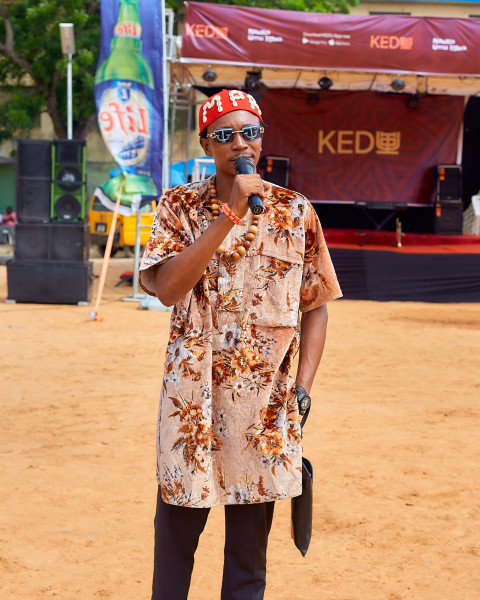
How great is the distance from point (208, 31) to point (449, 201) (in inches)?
241

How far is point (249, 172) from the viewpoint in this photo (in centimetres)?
209

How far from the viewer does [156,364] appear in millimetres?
7879

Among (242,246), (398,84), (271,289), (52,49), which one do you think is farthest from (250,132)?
(52,49)

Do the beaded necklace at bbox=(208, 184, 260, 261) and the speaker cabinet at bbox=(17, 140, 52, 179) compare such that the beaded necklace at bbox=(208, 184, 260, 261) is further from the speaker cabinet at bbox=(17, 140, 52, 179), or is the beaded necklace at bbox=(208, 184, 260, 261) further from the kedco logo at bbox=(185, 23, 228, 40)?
the speaker cabinet at bbox=(17, 140, 52, 179)

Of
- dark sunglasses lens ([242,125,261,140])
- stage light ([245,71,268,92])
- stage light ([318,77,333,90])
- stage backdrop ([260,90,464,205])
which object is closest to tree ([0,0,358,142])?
stage backdrop ([260,90,464,205])

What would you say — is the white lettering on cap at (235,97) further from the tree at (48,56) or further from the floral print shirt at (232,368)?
the tree at (48,56)

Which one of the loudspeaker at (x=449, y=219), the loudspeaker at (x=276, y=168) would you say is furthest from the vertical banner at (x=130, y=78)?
the loudspeaker at (x=449, y=219)

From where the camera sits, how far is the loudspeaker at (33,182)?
39.8 ft

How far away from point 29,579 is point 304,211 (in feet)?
6.25

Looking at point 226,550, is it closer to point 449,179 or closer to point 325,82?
point 325,82

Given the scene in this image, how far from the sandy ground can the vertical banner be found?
8.74ft

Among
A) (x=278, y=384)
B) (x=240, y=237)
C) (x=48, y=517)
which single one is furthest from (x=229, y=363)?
(x=48, y=517)

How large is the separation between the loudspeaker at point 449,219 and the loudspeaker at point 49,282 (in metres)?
A: 6.77

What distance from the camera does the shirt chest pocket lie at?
2195 mm
